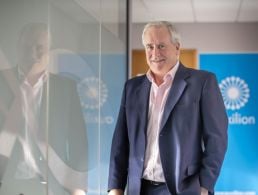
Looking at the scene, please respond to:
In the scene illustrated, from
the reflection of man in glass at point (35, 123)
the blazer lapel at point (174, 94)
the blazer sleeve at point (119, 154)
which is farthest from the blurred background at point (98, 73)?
the blazer lapel at point (174, 94)

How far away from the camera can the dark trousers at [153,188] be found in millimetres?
2316

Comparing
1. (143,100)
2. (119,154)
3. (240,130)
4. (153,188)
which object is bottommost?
(153,188)

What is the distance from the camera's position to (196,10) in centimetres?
636

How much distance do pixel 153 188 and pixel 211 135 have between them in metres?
0.39

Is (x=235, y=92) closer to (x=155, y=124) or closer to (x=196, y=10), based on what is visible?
(x=196, y=10)

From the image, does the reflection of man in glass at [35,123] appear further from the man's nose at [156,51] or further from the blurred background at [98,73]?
the man's nose at [156,51]

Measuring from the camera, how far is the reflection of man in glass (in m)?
2.15

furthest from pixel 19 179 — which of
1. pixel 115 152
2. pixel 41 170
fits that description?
pixel 115 152

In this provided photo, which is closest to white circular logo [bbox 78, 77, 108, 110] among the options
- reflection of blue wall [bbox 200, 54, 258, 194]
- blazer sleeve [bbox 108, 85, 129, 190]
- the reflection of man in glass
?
the reflection of man in glass

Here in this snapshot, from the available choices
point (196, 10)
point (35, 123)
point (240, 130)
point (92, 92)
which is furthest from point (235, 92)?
point (35, 123)

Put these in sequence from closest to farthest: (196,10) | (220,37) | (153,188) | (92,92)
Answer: (153,188) → (92,92) → (196,10) → (220,37)

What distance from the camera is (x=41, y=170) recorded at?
2.34m

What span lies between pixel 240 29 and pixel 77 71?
4.65 metres

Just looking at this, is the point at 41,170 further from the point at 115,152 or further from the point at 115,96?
the point at 115,96
